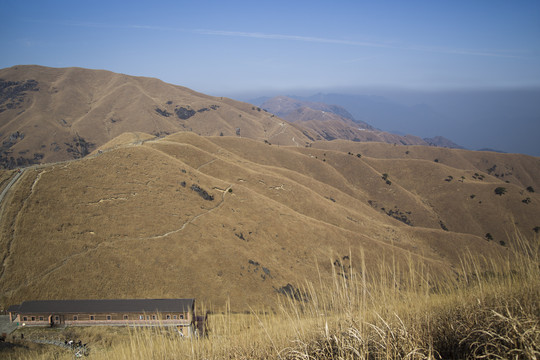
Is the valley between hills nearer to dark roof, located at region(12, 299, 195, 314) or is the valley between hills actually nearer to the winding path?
the winding path

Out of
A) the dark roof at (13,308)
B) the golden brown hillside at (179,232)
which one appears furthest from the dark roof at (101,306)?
the golden brown hillside at (179,232)

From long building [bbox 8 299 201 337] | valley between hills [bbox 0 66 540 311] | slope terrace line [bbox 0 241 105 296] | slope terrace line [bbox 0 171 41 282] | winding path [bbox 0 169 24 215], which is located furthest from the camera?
winding path [bbox 0 169 24 215]

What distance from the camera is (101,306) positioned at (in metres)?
23.6

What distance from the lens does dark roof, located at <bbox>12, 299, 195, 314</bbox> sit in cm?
2256

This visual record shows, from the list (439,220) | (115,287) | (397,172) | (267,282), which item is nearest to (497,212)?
(439,220)

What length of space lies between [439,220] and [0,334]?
98342 millimetres

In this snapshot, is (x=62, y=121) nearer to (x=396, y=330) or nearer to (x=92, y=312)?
(x=92, y=312)

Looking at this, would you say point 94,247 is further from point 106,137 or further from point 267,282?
point 106,137

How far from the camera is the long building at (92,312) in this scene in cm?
2212

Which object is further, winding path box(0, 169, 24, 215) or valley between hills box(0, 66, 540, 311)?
winding path box(0, 169, 24, 215)

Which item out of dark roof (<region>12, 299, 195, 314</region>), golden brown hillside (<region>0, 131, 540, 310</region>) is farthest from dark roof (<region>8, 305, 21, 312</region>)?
golden brown hillside (<region>0, 131, 540, 310</region>)

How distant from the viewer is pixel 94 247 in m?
32.4

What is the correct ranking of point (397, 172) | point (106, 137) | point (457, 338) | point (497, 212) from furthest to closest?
point (106, 137) → point (397, 172) → point (497, 212) → point (457, 338)

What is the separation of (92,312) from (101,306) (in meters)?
0.76
